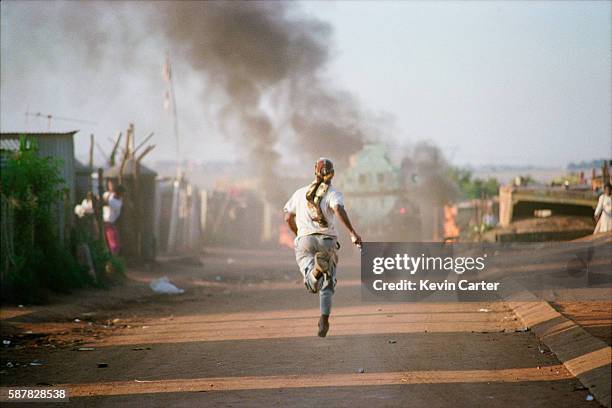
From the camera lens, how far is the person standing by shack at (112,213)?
71.6 ft

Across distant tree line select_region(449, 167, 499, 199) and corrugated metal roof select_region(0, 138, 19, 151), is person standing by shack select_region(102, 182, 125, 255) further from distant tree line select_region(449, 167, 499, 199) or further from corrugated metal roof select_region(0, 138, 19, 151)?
distant tree line select_region(449, 167, 499, 199)

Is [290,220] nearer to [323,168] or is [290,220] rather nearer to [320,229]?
[320,229]

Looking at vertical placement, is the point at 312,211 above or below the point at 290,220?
above

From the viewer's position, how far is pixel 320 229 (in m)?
9.80

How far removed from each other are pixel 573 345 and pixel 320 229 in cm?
286

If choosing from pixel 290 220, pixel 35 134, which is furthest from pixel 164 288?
pixel 290 220

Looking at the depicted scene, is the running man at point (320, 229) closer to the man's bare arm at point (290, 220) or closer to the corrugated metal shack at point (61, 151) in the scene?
the man's bare arm at point (290, 220)

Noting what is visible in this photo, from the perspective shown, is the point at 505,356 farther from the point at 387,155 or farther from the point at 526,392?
the point at 387,155

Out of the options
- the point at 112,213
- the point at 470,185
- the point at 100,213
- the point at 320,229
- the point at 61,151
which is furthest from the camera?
the point at 470,185

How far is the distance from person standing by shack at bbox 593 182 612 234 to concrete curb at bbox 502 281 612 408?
3.57m

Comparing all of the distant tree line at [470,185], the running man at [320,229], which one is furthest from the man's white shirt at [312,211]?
the distant tree line at [470,185]

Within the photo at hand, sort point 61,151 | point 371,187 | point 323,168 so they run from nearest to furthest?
point 323,168, point 61,151, point 371,187

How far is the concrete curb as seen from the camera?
7.64 m

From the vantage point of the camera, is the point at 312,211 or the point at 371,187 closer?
the point at 312,211
